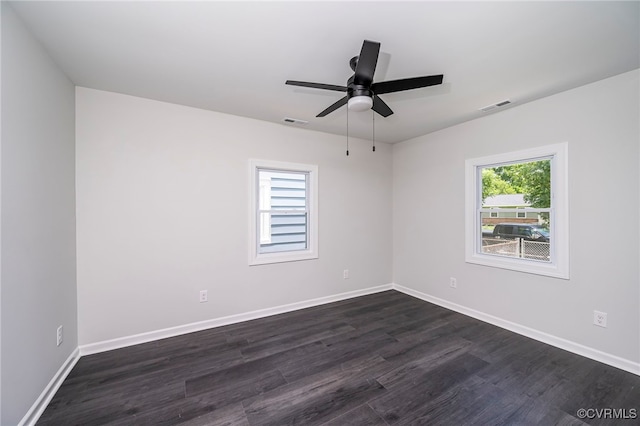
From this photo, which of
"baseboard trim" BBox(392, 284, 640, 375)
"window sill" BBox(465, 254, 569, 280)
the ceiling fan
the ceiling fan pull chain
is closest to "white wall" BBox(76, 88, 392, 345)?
the ceiling fan pull chain

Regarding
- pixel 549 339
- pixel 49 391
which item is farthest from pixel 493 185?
pixel 49 391

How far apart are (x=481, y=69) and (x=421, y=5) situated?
3.40 feet

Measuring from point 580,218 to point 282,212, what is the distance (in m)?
3.31

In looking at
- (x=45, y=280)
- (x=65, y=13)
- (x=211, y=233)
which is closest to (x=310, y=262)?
(x=211, y=233)

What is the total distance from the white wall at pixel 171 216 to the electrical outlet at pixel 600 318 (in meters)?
2.90

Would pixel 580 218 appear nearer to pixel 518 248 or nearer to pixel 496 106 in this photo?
pixel 518 248

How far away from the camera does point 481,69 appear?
7.32 feet

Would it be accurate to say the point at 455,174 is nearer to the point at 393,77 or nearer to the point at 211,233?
the point at 393,77

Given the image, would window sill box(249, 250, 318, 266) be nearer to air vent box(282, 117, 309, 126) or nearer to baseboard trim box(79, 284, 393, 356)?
baseboard trim box(79, 284, 393, 356)

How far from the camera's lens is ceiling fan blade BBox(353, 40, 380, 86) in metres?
1.51

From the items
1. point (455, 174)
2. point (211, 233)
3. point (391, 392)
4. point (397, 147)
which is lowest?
point (391, 392)

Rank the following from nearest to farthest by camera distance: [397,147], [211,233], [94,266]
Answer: [94,266] < [211,233] < [397,147]

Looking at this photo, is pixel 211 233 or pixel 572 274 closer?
pixel 572 274

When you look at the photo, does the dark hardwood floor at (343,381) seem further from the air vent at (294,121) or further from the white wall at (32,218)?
the air vent at (294,121)
